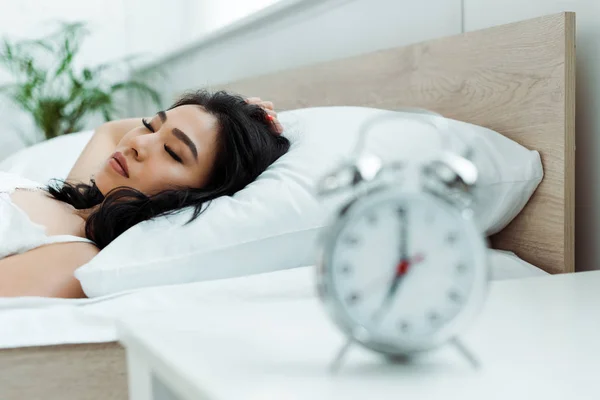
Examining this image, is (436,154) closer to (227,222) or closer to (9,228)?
(227,222)

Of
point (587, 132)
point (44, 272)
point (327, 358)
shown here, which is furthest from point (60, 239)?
point (587, 132)

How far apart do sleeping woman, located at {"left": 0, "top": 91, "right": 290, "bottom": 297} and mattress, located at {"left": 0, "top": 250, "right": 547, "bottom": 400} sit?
12cm

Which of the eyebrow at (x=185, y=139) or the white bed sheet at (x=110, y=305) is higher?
the eyebrow at (x=185, y=139)

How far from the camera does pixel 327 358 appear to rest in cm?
48

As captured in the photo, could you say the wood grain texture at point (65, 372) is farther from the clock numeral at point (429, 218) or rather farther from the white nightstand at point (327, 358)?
the clock numeral at point (429, 218)

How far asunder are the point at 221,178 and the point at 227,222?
287 mm

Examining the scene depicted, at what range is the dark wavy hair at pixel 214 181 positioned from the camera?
113 cm

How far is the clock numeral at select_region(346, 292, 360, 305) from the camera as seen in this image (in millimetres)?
438

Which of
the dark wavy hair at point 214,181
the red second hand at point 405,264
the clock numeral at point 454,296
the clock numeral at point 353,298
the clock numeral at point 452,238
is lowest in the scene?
the dark wavy hair at point 214,181

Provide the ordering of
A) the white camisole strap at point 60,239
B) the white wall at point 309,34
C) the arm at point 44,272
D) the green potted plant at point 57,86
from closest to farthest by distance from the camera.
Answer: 1. the arm at point 44,272
2. the white camisole strap at point 60,239
3. the white wall at point 309,34
4. the green potted plant at point 57,86

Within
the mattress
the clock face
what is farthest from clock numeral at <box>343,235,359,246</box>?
the mattress

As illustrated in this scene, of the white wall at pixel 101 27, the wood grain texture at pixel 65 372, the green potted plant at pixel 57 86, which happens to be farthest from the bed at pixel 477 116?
the white wall at pixel 101 27

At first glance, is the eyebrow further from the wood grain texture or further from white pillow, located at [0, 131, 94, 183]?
white pillow, located at [0, 131, 94, 183]

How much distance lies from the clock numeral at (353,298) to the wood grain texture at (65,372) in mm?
428
